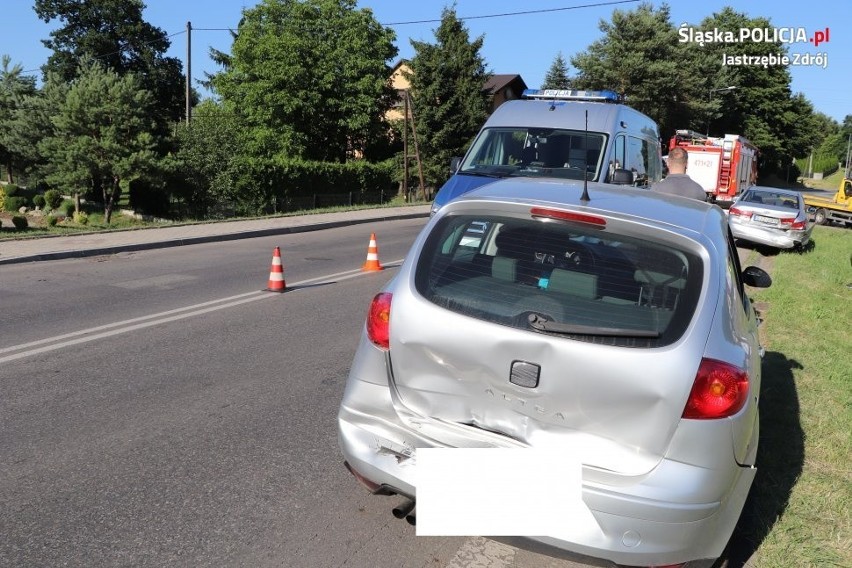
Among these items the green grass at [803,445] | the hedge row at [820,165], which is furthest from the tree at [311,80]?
the hedge row at [820,165]

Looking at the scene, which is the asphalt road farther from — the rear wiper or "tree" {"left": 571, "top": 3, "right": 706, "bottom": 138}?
"tree" {"left": 571, "top": 3, "right": 706, "bottom": 138}

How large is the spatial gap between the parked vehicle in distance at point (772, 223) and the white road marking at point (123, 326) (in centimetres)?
1153

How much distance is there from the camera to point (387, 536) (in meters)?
3.33

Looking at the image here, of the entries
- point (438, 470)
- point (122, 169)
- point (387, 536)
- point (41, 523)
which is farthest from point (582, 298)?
→ point (122, 169)

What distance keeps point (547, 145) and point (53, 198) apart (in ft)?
103

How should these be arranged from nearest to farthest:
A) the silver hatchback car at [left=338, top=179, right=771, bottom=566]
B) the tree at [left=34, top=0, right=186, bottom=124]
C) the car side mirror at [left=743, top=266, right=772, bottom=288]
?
the silver hatchback car at [left=338, top=179, right=771, bottom=566] → the car side mirror at [left=743, top=266, right=772, bottom=288] → the tree at [left=34, top=0, right=186, bottom=124]

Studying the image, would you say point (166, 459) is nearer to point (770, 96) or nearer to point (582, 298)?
point (582, 298)

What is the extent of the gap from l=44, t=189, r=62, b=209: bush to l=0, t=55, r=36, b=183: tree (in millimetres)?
7055

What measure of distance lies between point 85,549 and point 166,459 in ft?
3.15

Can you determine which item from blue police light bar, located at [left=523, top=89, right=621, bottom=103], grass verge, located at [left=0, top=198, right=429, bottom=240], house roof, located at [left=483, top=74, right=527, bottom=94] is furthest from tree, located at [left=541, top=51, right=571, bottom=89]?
blue police light bar, located at [left=523, top=89, right=621, bottom=103]

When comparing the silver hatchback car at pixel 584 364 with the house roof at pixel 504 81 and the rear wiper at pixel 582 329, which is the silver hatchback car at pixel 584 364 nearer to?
the rear wiper at pixel 582 329

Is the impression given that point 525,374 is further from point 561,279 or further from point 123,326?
point 123,326

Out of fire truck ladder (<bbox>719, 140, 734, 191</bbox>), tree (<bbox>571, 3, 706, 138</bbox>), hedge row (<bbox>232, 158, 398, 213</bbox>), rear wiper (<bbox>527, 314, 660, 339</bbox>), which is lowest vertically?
rear wiper (<bbox>527, 314, 660, 339</bbox>)

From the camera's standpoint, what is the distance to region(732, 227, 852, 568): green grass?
3.37 meters
